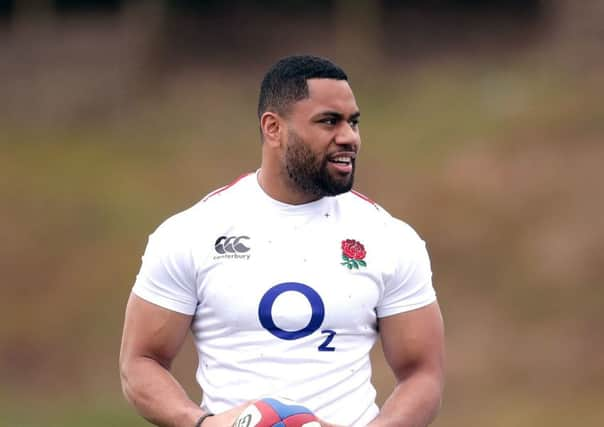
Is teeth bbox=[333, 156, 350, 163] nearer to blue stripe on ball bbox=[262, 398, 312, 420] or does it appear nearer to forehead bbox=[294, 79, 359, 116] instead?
forehead bbox=[294, 79, 359, 116]

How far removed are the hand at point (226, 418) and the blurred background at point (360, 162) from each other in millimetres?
10248

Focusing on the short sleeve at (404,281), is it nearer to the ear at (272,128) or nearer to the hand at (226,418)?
the ear at (272,128)

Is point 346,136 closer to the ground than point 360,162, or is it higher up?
higher up

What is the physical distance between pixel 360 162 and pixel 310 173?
16.4 metres

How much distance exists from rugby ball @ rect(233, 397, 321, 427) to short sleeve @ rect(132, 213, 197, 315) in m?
0.68

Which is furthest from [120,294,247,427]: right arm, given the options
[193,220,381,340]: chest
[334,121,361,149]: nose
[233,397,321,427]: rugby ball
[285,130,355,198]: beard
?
[334,121,361,149]: nose

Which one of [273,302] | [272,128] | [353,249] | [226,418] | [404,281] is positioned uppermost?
[272,128]

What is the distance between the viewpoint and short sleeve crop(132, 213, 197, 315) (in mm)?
6230

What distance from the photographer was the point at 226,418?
5926 mm

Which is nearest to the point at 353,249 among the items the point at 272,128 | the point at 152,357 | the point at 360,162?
the point at 272,128

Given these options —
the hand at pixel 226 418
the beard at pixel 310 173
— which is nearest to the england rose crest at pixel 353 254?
A: the beard at pixel 310 173

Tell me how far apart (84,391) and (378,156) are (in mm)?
7016

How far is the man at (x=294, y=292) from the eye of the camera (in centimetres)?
615

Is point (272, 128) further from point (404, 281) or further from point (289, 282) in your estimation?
point (404, 281)
